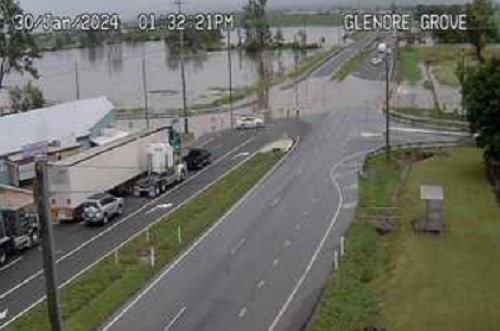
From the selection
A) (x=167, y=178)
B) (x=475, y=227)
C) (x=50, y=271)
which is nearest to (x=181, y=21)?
(x=167, y=178)

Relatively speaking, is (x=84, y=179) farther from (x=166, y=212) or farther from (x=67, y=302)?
(x=67, y=302)

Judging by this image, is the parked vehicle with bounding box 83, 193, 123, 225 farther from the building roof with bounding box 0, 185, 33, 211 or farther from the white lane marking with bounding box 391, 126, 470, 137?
the white lane marking with bounding box 391, 126, 470, 137

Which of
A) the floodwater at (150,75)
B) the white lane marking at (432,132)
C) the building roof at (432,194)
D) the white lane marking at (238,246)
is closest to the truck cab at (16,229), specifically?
the white lane marking at (238,246)

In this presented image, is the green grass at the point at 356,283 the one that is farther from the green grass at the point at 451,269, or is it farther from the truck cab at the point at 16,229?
the truck cab at the point at 16,229

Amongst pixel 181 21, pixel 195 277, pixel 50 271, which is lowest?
pixel 195 277

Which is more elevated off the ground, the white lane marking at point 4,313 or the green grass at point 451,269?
the green grass at point 451,269
